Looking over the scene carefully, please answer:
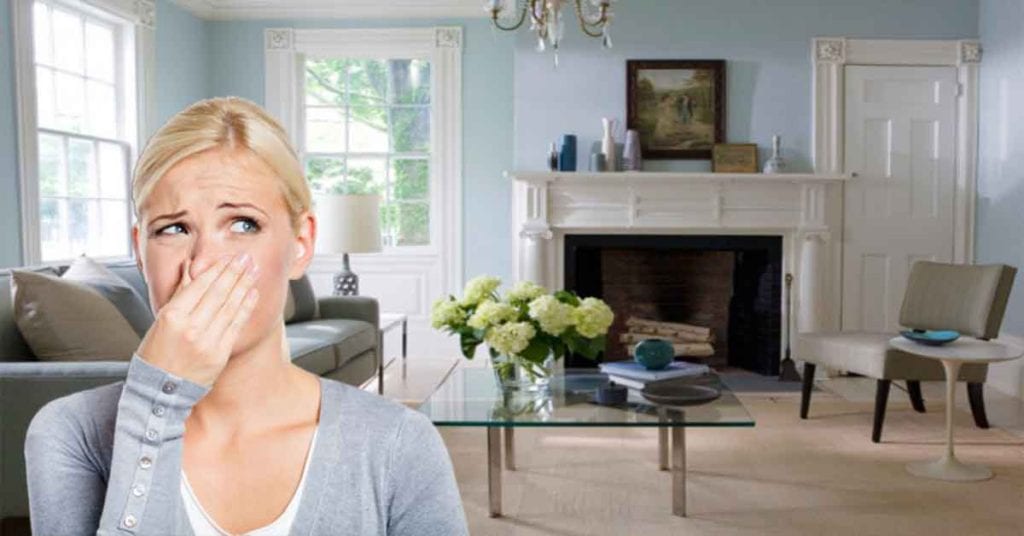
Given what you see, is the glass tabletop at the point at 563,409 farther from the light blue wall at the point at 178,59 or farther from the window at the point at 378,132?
the light blue wall at the point at 178,59

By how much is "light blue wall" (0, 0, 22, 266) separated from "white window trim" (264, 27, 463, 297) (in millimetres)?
2169

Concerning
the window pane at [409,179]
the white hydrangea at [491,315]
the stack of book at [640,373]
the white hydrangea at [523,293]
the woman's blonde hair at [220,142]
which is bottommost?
the stack of book at [640,373]

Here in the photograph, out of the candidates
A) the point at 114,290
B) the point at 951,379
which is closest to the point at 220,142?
the point at 114,290

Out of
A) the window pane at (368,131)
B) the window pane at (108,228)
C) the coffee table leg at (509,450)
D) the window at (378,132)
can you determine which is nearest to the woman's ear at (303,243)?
the coffee table leg at (509,450)

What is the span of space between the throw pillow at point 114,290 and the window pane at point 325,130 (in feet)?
10.6

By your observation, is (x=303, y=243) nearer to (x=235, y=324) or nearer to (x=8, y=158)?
(x=235, y=324)

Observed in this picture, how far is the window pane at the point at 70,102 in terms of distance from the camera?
4.93 m

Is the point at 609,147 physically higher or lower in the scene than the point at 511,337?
higher

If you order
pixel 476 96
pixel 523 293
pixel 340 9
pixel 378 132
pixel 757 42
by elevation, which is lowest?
pixel 523 293

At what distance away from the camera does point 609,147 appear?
5836mm

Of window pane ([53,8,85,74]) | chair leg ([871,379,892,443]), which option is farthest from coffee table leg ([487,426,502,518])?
window pane ([53,8,85,74])

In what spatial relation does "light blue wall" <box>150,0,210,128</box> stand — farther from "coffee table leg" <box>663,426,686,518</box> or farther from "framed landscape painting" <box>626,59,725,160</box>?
"coffee table leg" <box>663,426,686,518</box>

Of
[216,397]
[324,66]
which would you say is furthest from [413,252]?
[216,397]

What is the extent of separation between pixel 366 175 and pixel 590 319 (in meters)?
3.72
